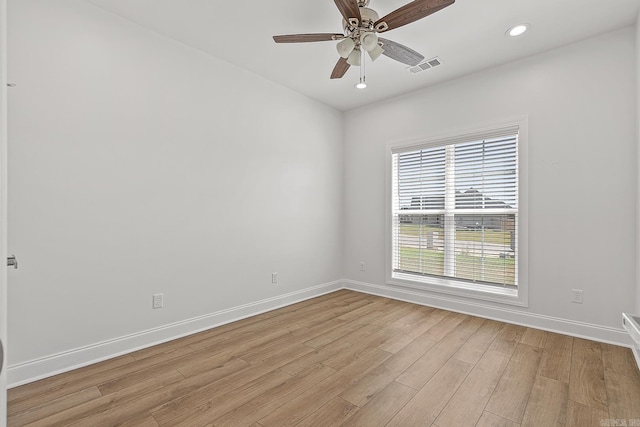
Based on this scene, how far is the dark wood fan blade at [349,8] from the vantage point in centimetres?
186

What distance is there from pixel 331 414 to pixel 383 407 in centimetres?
32

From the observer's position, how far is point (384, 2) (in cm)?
233

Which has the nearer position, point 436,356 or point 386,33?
point 436,356

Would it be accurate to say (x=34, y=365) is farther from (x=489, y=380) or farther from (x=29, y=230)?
(x=489, y=380)

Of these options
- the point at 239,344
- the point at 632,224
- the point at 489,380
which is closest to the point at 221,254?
the point at 239,344

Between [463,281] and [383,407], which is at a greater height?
[463,281]

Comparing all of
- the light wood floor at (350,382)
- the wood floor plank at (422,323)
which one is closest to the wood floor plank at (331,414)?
the light wood floor at (350,382)

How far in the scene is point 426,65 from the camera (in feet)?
10.9

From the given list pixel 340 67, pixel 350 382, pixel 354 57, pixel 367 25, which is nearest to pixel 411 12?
pixel 367 25

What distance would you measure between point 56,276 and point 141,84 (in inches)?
67.3

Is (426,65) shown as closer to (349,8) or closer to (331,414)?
(349,8)

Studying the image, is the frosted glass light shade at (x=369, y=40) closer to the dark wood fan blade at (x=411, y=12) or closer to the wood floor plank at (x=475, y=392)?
the dark wood fan blade at (x=411, y=12)

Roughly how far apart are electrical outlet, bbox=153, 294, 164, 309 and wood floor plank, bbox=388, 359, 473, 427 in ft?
7.12

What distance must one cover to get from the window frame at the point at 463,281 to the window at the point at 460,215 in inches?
0.5
